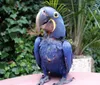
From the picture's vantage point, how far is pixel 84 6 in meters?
2.83

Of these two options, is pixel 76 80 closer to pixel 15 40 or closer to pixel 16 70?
pixel 16 70

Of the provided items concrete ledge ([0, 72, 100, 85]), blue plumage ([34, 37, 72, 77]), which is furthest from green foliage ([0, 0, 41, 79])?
blue plumage ([34, 37, 72, 77])

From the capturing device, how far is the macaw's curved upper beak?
116cm

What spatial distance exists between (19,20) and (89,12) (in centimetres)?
82

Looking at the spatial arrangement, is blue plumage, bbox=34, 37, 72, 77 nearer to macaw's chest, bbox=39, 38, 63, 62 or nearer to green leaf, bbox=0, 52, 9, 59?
macaw's chest, bbox=39, 38, 63, 62

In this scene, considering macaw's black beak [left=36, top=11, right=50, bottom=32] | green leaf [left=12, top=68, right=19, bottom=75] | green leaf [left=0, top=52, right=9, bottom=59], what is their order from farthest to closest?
green leaf [left=0, top=52, right=9, bottom=59] → green leaf [left=12, top=68, right=19, bottom=75] → macaw's black beak [left=36, top=11, right=50, bottom=32]

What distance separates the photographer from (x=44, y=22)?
1172 millimetres

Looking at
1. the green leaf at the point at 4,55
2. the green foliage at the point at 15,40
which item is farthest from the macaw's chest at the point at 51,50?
the green leaf at the point at 4,55

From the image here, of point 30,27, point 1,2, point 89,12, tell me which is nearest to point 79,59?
point 89,12

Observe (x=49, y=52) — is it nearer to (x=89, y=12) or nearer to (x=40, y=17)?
(x=40, y=17)

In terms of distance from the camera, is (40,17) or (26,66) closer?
(40,17)

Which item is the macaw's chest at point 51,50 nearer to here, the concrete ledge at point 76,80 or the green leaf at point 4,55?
the concrete ledge at point 76,80

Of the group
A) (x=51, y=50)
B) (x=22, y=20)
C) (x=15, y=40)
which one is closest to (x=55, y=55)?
(x=51, y=50)

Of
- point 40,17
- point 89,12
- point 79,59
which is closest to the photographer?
point 40,17
